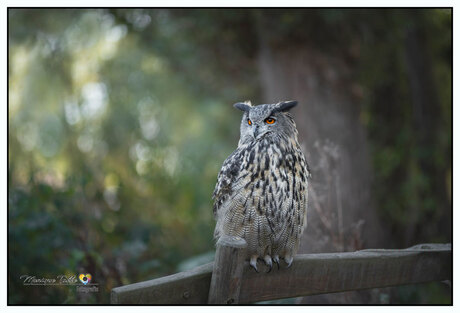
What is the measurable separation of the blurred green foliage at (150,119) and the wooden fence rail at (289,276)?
1801 mm

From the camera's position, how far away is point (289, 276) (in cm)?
191

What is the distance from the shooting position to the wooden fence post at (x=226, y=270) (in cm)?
159

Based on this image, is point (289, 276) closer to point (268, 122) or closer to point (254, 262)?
point (254, 262)

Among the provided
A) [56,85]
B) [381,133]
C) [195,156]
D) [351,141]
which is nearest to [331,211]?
[351,141]

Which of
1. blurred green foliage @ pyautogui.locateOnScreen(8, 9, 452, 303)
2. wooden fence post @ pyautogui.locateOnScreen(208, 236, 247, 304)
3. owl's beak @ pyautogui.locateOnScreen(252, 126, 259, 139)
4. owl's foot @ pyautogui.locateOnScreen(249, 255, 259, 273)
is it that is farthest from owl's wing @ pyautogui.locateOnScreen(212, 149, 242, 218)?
blurred green foliage @ pyautogui.locateOnScreen(8, 9, 452, 303)

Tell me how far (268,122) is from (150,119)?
452cm

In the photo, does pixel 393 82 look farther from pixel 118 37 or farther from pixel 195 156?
pixel 118 37

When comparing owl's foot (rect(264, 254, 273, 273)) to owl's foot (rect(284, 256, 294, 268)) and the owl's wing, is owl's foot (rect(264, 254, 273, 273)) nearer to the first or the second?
owl's foot (rect(284, 256, 294, 268))

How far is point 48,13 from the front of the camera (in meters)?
5.12

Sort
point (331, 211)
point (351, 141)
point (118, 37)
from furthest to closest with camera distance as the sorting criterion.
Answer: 1. point (118, 37)
2. point (351, 141)
3. point (331, 211)

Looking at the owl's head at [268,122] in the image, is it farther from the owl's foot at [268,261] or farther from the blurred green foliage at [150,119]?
the blurred green foliage at [150,119]

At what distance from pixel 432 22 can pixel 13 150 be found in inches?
183

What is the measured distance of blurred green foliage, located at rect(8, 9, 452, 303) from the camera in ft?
13.0
